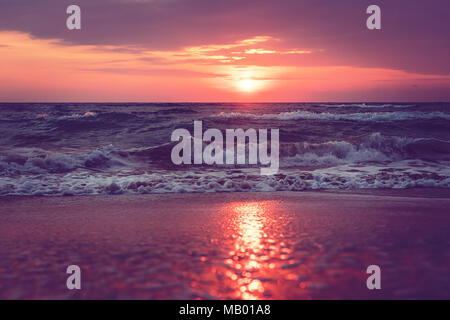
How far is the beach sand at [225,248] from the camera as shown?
127 inches

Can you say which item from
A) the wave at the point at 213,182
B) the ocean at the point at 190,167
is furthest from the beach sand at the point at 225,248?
the ocean at the point at 190,167

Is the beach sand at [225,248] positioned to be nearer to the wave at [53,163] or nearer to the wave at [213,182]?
the wave at [213,182]

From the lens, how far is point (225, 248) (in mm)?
4219

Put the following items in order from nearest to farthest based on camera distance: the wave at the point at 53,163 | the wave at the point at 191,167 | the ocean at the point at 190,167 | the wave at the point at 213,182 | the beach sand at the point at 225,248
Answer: the beach sand at the point at 225,248
the wave at the point at 213,182
the ocean at the point at 190,167
the wave at the point at 53,163
the wave at the point at 191,167

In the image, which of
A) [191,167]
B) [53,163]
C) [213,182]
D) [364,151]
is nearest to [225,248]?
[213,182]

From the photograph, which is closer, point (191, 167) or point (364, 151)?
point (191, 167)

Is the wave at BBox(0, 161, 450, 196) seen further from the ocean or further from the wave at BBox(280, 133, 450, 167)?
the wave at BBox(280, 133, 450, 167)

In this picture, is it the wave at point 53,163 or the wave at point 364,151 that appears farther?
the wave at point 364,151

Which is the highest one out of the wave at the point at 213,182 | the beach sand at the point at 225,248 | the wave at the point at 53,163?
the wave at the point at 53,163

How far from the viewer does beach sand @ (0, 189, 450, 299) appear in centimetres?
324

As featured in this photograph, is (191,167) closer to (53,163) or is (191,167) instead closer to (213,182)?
(213,182)

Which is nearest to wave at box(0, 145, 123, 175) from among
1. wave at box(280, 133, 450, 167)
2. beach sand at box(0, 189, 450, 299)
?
beach sand at box(0, 189, 450, 299)
